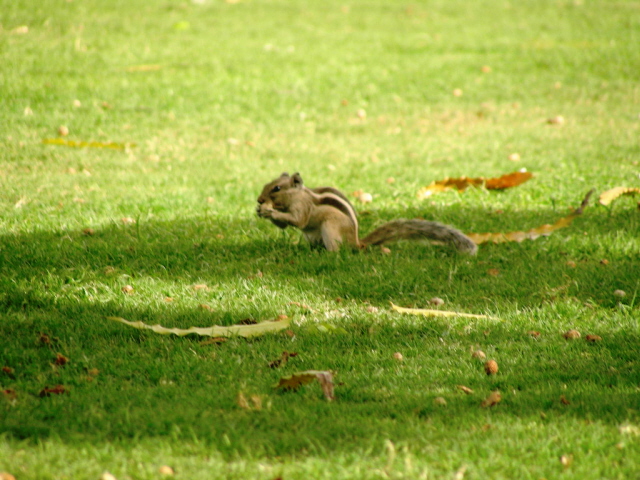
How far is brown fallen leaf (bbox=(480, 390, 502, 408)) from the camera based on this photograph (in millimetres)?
3590

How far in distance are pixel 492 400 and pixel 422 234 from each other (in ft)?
7.72

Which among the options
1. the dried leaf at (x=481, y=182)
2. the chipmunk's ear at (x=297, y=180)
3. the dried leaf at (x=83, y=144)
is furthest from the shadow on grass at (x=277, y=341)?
the dried leaf at (x=83, y=144)

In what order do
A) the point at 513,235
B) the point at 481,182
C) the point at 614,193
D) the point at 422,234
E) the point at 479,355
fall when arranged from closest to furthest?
the point at 479,355, the point at 422,234, the point at 513,235, the point at 614,193, the point at 481,182

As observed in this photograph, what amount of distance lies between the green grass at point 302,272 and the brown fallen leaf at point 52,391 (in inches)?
1.9

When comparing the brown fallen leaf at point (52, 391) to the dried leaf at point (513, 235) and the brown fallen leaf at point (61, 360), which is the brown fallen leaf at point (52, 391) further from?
the dried leaf at point (513, 235)

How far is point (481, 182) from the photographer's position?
8094 millimetres

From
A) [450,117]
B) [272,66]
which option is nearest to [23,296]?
[450,117]

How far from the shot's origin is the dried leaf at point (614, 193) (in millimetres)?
7197

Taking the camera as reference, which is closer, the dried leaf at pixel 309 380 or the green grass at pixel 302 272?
the green grass at pixel 302 272

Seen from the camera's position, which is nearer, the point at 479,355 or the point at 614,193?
the point at 479,355

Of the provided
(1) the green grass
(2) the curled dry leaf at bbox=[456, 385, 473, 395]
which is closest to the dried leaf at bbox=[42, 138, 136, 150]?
(1) the green grass

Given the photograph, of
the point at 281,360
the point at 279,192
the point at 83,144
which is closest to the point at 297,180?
the point at 279,192

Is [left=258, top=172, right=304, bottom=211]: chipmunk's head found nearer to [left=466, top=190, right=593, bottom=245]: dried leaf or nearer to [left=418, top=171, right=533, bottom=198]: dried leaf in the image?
[left=466, top=190, right=593, bottom=245]: dried leaf

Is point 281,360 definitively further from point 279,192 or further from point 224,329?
point 279,192
